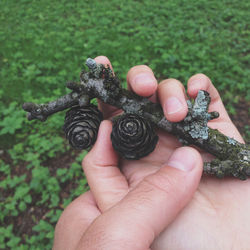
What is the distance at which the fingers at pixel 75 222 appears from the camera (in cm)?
203

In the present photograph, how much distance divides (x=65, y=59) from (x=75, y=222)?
14.0 ft

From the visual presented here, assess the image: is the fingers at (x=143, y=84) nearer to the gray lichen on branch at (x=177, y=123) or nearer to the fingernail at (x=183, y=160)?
the gray lichen on branch at (x=177, y=123)

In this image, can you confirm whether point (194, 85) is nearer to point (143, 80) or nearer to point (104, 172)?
point (143, 80)

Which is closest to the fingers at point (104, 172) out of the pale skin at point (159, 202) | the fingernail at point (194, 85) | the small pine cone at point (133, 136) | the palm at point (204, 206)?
the pale skin at point (159, 202)

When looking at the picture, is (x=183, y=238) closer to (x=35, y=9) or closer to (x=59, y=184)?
(x=59, y=184)

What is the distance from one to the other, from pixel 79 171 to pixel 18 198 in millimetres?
970

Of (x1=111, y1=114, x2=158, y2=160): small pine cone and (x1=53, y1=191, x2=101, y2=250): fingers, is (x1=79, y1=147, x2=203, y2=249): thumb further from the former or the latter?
(x1=53, y1=191, x2=101, y2=250): fingers

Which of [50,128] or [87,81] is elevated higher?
[87,81]

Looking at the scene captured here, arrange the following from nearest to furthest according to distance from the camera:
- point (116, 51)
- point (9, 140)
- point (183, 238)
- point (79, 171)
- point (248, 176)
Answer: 1. point (183, 238)
2. point (248, 176)
3. point (79, 171)
4. point (9, 140)
5. point (116, 51)

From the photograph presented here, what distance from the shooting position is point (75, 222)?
2.13 m

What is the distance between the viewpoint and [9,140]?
4207 millimetres

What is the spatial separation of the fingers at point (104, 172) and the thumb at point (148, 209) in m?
0.41

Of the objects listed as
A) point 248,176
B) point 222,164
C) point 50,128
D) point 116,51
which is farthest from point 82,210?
point 116,51

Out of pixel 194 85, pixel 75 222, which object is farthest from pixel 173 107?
pixel 75 222
